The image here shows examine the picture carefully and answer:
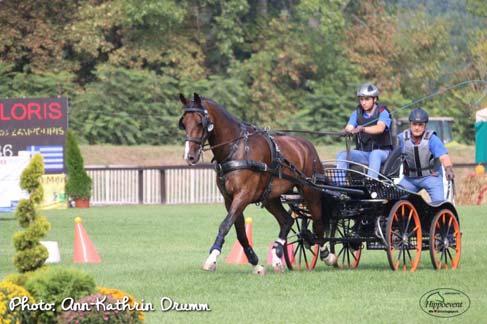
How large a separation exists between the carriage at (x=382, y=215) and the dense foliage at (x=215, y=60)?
31.3 metres

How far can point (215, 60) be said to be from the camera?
52031 mm

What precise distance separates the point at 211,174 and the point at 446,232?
25.2 meters

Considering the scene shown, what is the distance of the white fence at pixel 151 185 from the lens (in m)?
39.2

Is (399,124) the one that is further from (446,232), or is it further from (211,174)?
(446,232)

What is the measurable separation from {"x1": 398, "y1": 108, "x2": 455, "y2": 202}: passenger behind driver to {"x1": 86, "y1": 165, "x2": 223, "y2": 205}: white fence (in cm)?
2374

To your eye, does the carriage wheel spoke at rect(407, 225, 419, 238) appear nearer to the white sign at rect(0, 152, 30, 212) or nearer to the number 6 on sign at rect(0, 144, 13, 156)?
the white sign at rect(0, 152, 30, 212)

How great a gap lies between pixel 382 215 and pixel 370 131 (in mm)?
1064

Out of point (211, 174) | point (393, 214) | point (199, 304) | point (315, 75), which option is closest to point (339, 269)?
point (393, 214)

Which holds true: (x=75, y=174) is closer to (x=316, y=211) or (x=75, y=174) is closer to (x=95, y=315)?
(x=316, y=211)

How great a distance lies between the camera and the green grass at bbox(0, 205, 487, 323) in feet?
36.5

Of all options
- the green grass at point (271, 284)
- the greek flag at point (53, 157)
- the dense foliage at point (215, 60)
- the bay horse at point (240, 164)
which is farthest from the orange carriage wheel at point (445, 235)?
the dense foliage at point (215, 60)

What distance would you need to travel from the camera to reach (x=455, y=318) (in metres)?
11.0

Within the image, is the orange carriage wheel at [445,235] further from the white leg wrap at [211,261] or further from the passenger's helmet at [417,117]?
the white leg wrap at [211,261]

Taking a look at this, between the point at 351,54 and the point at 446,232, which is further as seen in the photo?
the point at 351,54
